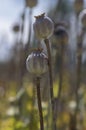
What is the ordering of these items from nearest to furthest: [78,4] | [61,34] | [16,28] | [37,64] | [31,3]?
[37,64], [61,34], [31,3], [78,4], [16,28]

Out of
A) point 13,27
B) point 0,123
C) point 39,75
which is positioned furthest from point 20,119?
point 13,27

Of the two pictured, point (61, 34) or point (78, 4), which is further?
point (78, 4)

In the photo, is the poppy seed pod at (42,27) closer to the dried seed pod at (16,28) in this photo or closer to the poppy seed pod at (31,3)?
the poppy seed pod at (31,3)

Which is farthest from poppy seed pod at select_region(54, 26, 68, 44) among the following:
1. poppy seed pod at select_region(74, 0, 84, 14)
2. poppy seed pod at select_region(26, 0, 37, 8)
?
poppy seed pod at select_region(74, 0, 84, 14)

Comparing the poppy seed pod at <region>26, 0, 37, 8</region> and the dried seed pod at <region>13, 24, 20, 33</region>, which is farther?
the dried seed pod at <region>13, 24, 20, 33</region>

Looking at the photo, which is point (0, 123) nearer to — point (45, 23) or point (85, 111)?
point (85, 111)

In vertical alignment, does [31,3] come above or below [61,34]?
above

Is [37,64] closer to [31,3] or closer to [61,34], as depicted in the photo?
[61,34]

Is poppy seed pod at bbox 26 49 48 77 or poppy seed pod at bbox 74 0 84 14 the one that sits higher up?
poppy seed pod at bbox 74 0 84 14

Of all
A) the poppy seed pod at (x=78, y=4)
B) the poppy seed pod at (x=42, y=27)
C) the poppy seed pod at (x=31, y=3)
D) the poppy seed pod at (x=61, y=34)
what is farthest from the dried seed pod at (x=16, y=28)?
the poppy seed pod at (x=42, y=27)

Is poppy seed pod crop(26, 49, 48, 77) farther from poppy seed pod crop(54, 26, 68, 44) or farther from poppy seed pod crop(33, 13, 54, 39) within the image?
poppy seed pod crop(54, 26, 68, 44)

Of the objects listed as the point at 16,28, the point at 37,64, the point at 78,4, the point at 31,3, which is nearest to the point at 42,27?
the point at 37,64
